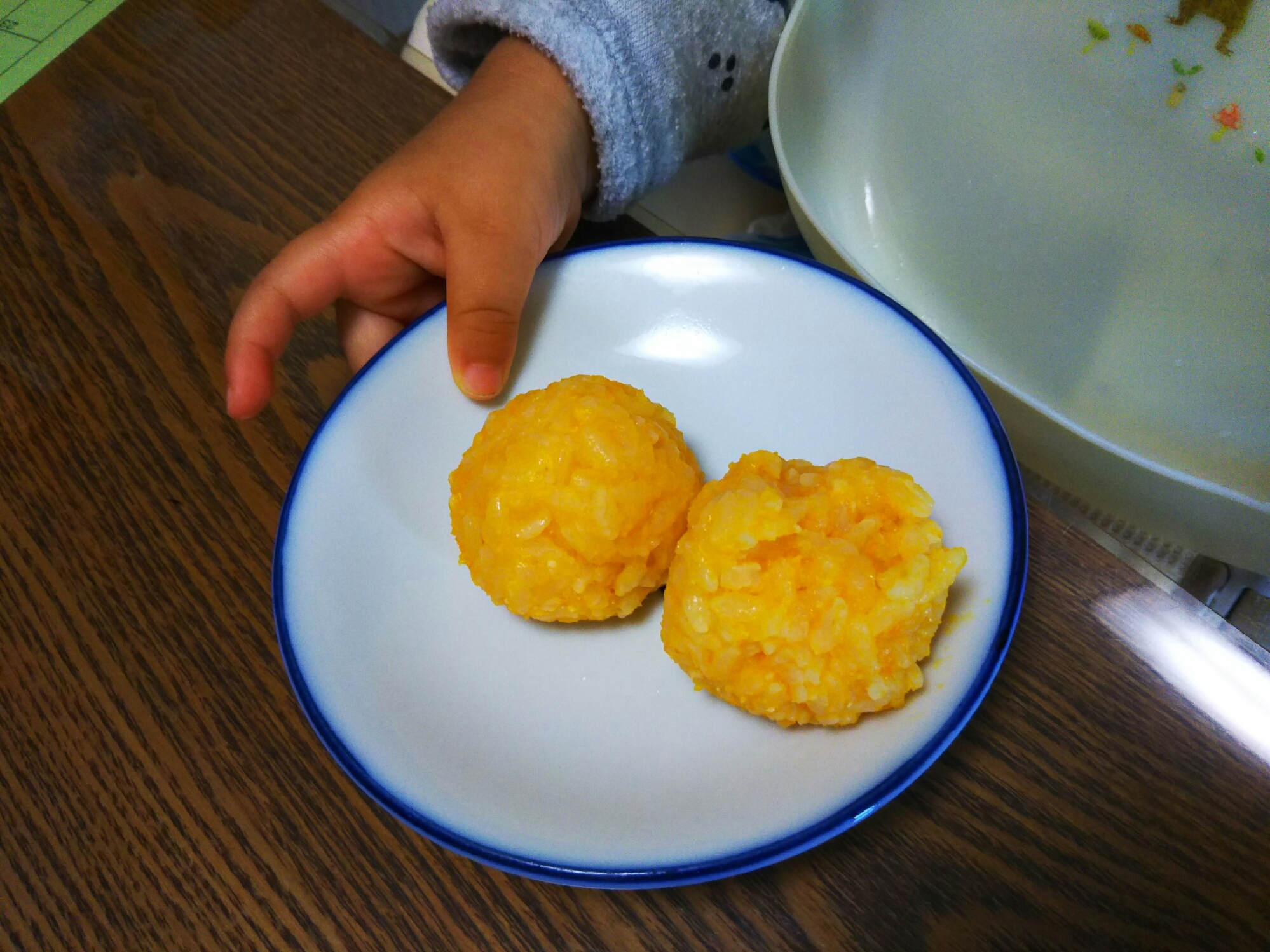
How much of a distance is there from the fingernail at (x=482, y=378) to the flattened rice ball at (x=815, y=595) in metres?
0.28

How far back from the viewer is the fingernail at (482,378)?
843mm

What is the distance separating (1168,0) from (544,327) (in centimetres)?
78

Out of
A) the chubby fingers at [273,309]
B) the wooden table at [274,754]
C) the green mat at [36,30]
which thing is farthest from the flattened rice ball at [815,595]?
the green mat at [36,30]

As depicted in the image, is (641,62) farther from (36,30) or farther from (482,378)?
(36,30)

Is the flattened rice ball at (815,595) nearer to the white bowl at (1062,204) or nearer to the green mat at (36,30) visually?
the white bowl at (1062,204)

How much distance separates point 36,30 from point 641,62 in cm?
99

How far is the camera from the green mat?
130 centimetres

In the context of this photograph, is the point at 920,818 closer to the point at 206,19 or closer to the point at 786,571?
the point at 786,571

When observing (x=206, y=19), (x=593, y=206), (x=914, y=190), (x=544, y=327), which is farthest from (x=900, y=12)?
(x=206, y=19)

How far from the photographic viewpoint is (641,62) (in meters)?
1.03

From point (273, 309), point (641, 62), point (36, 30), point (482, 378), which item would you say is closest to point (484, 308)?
point (482, 378)

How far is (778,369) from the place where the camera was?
0.87m

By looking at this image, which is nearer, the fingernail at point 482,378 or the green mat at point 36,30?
the fingernail at point 482,378

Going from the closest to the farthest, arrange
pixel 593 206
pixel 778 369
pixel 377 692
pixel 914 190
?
pixel 377 692
pixel 778 369
pixel 914 190
pixel 593 206
